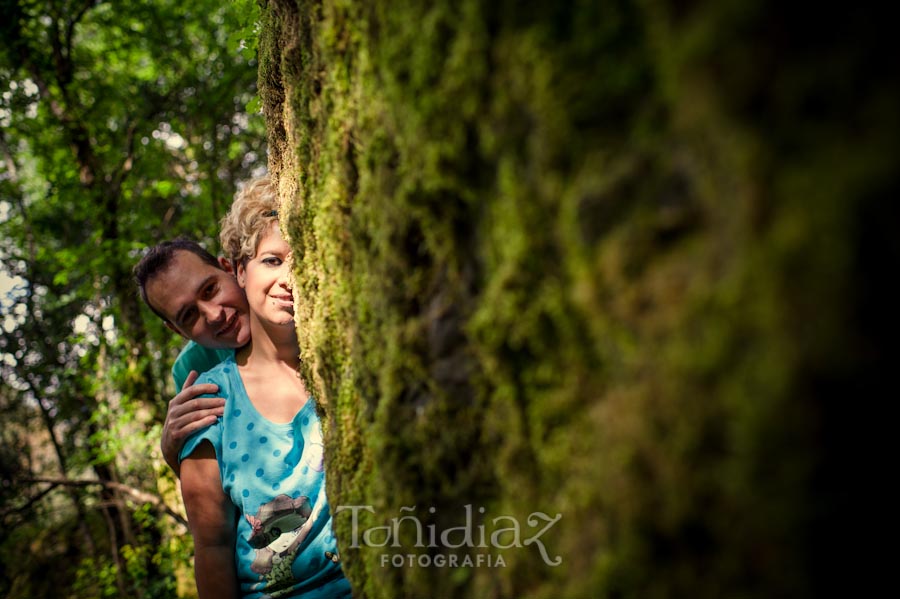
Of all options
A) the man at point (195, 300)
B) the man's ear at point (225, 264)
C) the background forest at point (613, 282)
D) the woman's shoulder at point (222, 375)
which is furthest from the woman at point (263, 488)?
the background forest at point (613, 282)

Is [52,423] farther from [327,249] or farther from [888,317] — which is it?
[888,317]

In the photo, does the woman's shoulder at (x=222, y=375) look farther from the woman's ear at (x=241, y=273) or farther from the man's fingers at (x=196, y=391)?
the woman's ear at (x=241, y=273)

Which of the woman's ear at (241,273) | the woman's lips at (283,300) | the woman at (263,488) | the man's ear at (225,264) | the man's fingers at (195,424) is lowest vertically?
the woman at (263,488)

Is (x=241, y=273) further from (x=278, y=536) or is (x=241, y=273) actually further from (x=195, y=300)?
(x=278, y=536)

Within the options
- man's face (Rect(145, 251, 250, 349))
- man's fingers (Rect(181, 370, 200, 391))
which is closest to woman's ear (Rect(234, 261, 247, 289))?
man's face (Rect(145, 251, 250, 349))

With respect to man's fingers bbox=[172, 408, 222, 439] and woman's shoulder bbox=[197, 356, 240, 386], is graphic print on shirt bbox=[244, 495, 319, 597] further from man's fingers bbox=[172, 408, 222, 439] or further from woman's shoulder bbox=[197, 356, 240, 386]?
woman's shoulder bbox=[197, 356, 240, 386]

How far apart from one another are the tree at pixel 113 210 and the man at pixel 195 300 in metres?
3.90

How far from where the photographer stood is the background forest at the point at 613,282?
482mm

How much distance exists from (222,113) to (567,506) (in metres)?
8.11

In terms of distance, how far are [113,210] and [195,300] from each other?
5089 mm

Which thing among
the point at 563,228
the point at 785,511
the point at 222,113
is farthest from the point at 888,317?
the point at 222,113

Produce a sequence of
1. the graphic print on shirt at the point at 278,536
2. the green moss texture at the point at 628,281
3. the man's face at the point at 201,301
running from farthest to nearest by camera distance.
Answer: the man's face at the point at 201,301 → the graphic print on shirt at the point at 278,536 → the green moss texture at the point at 628,281

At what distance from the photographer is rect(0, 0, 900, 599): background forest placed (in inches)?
19.0

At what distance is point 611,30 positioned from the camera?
61 centimetres
